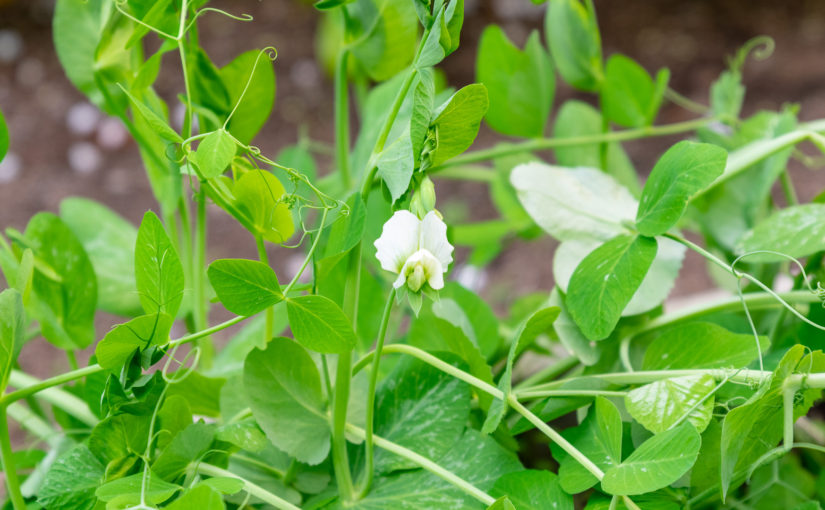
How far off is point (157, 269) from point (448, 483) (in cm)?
12

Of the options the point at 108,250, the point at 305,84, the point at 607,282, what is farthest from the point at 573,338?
the point at 305,84

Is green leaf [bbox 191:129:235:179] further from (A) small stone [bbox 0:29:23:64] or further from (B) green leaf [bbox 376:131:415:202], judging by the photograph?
(A) small stone [bbox 0:29:23:64]


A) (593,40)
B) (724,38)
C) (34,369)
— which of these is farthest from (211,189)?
(724,38)

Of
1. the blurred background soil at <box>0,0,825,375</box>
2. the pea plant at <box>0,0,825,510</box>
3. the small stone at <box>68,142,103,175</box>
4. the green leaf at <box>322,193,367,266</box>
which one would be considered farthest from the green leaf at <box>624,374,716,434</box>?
the small stone at <box>68,142,103,175</box>

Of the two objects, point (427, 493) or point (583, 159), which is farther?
point (583, 159)

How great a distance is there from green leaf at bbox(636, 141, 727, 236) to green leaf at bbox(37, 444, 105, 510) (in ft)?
0.66

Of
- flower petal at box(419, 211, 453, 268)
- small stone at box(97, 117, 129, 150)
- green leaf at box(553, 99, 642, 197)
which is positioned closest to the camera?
flower petal at box(419, 211, 453, 268)

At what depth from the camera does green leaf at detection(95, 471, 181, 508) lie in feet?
0.69

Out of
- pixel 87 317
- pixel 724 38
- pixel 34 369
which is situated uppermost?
pixel 87 317

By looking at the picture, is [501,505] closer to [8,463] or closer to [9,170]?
[8,463]

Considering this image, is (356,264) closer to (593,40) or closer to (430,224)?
(430,224)

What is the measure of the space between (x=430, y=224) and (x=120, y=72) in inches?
6.9

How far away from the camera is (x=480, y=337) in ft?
1.10

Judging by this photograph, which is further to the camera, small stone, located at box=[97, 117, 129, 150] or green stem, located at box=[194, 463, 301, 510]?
small stone, located at box=[97, 117, 129, 150]
